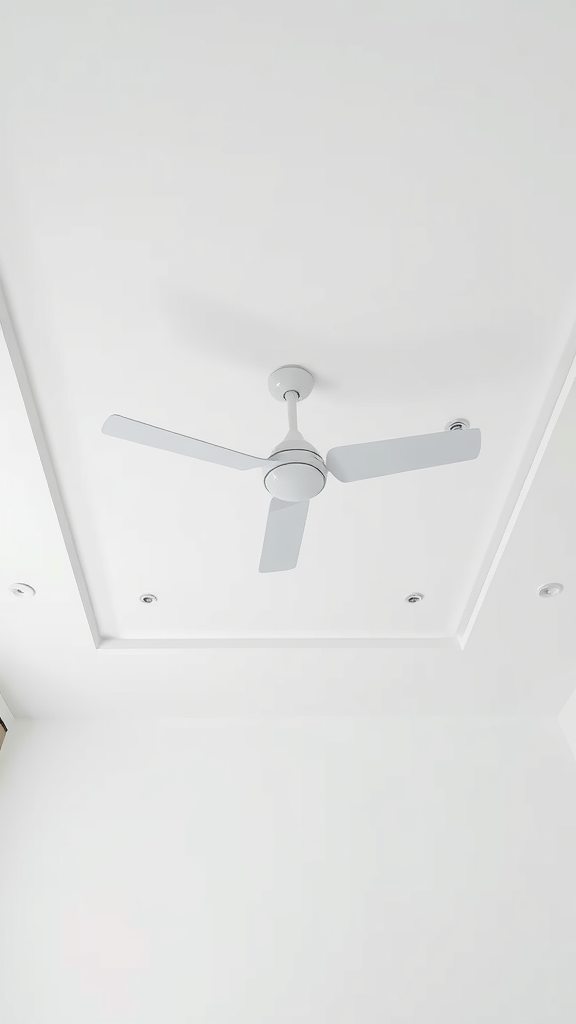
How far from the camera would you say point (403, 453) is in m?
1.71

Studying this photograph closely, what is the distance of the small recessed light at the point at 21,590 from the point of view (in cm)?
254

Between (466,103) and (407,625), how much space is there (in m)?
1.82

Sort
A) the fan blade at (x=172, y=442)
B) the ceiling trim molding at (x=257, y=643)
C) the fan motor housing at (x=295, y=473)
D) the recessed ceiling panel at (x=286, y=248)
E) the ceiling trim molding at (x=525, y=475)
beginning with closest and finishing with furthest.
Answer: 1. the recessed ceiling panel at (x=286, y=248)
2. the fan blade at (x=172, y=442)
3. the fan motor housing at (x=295, y=473)
4. the ceiling trim molding at (x=525, y=475)
5. the ceiling trim molding at (x=257, y=643)

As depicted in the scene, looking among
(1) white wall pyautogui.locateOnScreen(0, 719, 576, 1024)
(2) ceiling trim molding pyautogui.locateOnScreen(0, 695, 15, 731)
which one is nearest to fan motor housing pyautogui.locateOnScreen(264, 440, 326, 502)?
(1) white wall pyautogui.locateOnScreen(0, 719, 576, 1024)

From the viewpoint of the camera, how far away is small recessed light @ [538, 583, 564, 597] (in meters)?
2.59

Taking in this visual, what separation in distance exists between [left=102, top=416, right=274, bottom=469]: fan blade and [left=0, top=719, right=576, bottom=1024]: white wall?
5.80 ft

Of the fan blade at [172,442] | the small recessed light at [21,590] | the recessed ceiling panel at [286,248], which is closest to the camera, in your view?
the recessed ceiling panel at [286,248]

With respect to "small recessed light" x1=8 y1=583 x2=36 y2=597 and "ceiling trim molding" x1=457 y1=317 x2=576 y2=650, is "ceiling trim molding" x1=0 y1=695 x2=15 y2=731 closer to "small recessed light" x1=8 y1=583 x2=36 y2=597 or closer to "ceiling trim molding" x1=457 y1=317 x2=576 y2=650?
"small recessed light" x1=8 y1=583 x2=36 y2=597

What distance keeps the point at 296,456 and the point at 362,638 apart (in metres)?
1.26

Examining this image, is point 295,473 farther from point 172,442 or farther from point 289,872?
point 289,872

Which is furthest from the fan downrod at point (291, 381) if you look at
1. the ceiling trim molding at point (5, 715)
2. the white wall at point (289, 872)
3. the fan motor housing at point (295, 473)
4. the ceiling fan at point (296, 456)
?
the ceiling trim molding at point (5, 715)

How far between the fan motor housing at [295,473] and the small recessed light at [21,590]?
1.15 meters

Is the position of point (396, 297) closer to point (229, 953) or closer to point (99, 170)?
point (99, 170)

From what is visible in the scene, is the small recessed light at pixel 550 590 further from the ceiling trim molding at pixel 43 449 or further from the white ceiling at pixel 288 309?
the ceiling trim molding at pixel 43 449
